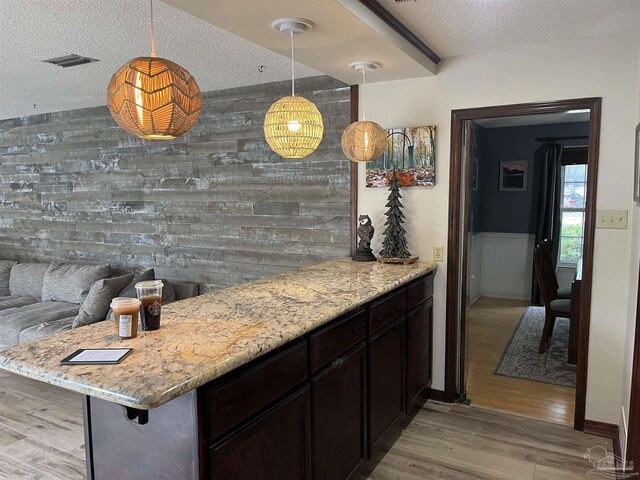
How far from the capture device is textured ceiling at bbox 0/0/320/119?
2387mm

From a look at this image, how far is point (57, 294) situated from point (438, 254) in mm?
3613

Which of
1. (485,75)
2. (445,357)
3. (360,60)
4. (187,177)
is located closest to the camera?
(360,60)

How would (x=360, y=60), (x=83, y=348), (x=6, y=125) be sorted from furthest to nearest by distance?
(x=6, y=125) < (x=360, y=60) < (x=83, y=348)

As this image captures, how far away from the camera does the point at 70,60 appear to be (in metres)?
3.23

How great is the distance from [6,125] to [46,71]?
2.52 meters

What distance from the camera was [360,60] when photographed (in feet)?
9.38

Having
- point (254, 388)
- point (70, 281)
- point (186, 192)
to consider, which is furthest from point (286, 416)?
point (70, 281)

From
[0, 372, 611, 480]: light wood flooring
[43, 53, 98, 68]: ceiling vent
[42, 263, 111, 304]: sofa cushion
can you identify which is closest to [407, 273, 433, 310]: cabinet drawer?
[0, 372, 611, 480]: light wood flooring

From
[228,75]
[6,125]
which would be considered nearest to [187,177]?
[228,75]

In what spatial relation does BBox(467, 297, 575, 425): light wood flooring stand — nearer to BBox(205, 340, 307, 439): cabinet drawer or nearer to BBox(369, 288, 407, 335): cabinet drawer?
BBox(369, 288, 407, 335): cabinet drawer

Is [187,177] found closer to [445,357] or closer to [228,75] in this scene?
[228,75]

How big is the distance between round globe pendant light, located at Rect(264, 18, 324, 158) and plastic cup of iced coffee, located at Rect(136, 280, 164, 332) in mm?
962

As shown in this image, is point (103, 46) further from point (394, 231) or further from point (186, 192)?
point (394, 231)

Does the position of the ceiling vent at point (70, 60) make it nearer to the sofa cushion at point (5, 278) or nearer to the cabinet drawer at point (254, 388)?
the cabinet drawer at point (254, 388)
